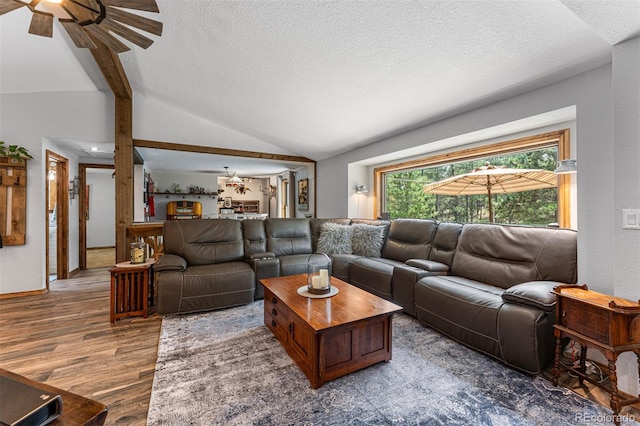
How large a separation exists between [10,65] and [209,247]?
319 centimetres

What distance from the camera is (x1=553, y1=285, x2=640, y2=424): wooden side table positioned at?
149 centimetres

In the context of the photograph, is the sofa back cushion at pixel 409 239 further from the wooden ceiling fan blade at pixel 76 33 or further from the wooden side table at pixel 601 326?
the wooden ceiling fan blade at pixel 76 33

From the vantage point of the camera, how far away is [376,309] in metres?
2.01

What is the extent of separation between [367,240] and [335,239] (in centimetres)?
50

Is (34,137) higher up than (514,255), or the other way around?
(34,137)

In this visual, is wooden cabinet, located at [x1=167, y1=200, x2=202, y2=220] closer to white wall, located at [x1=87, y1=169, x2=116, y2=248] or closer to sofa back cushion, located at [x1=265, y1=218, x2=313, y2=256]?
white wall, located at [x1=87, y1=169, x2=116, y2=248]

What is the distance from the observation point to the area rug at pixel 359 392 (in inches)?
59.9

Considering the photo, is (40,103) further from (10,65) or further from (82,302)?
(82,302)

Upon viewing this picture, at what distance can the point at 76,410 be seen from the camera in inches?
31.2

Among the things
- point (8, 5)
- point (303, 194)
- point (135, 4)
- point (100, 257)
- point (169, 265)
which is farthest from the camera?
point (303, 194)

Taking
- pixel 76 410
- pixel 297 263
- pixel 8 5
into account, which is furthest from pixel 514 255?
pixel 8 5

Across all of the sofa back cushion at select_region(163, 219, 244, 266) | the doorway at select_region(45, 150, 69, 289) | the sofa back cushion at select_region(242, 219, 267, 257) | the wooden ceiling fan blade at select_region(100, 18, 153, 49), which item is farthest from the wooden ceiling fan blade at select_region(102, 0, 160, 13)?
the doorway at select_region(45, 150, 69, 289)

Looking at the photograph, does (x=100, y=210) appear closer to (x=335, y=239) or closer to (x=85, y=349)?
(x=85, y=349)

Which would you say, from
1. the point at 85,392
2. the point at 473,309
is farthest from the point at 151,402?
the point at 473,309
